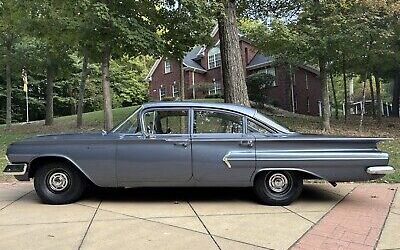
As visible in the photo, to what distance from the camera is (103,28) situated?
1203 centimetres

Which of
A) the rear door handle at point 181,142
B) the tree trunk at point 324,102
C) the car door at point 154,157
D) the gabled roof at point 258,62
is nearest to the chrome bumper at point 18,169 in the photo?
the car door at point 154,157

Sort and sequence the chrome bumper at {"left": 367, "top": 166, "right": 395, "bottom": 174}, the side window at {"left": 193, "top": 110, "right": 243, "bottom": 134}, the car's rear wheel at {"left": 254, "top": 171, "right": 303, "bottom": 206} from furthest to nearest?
1. the side window at {"left": 193, "top": 110, "right": 243, "bottom": 134}
2. the car's rear wheel at {"left": 254, "top": 171, "right": 303, "bottom": 206}
3. the chrome bumper at {"left": 367, "top": 166, "right": 395, "bottom": 174}

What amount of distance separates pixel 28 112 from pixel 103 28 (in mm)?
31050

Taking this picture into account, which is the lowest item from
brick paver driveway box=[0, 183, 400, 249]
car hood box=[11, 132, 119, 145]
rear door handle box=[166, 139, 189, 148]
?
brick paver driveway box=[0, 183, 400, 249]

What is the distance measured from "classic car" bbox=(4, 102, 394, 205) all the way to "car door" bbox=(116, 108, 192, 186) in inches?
0.6

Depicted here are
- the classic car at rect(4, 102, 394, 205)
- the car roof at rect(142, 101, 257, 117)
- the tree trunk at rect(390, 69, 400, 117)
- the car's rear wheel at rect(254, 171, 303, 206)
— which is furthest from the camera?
the tree trunk at rect(390, 69, 400, 117)

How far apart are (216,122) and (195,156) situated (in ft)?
2.04

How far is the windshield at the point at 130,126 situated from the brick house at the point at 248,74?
88.5 feet

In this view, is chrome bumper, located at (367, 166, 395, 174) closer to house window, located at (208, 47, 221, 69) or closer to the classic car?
the classic car

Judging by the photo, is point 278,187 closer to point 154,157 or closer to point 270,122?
point 270,122

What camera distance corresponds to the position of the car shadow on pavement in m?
6.76

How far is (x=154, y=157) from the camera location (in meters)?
6.27

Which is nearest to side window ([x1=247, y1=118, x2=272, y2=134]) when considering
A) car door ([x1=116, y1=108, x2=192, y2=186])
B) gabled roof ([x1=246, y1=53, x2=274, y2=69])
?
car door ([x1=116, y1=108, x2=192, y2=186])

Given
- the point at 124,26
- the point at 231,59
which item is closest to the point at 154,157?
the point at 124,26
